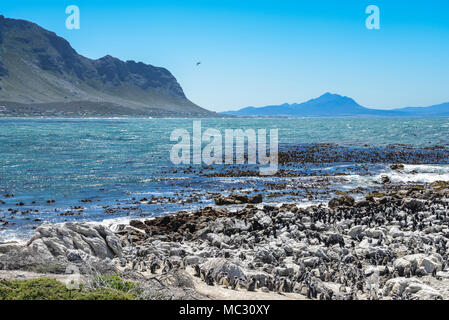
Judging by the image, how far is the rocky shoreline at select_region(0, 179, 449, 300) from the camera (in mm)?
8461

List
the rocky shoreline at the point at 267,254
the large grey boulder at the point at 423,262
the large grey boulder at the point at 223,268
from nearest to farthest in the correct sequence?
the rocky shoreline at the point at 267,254, the large grey boulder at the point at 223,268, the large grey boulder at the point at 423,262

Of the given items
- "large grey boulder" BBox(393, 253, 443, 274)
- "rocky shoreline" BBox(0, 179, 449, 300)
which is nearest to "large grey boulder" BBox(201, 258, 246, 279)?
"rocky shoreline" BBox(0, 179, 449, 300)

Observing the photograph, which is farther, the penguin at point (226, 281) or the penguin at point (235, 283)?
the penguin at point (226, 281)

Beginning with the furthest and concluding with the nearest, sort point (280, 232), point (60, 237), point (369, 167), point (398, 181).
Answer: point (369, 167)
point (398, 181)
point (280, 232)
point (60, 237)

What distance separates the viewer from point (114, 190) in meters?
24.3

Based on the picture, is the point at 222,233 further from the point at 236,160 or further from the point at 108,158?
the point at 108,158

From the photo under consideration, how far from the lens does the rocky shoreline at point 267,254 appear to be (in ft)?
27.8

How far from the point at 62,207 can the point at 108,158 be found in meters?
21.0

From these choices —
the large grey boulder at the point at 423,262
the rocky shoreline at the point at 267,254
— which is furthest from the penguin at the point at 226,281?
the large grey boulder at the point at 423,262

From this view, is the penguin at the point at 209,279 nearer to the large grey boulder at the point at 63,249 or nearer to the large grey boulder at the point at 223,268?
the large grey boulder at the point at 223,268

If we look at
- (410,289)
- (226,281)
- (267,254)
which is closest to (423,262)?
(410,289)

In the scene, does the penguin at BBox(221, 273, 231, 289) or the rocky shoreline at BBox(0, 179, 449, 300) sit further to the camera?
the penguin at BBox(221, 273, 231, 289)

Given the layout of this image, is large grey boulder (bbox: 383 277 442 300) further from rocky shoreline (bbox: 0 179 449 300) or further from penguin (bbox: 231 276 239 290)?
penguin (bbox: 231 276 239 290)
